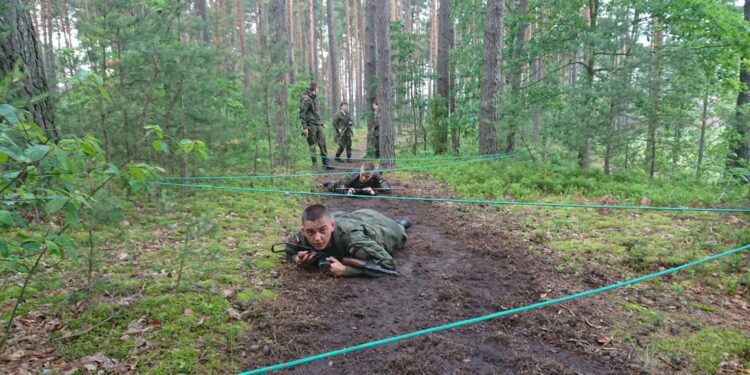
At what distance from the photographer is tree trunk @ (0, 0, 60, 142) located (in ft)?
16.0

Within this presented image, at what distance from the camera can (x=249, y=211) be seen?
6789mm

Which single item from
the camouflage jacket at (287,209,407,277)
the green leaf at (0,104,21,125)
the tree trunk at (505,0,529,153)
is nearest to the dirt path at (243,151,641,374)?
the camouflage jacket at (287,209,407,277)

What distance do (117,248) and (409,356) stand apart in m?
3.54

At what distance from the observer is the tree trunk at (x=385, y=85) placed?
36.9 feet

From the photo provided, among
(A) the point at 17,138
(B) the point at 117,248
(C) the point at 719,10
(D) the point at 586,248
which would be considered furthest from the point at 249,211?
(C) the point at 719,10

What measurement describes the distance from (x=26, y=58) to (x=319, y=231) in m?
4.66

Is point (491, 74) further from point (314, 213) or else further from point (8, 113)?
point (8, 113)

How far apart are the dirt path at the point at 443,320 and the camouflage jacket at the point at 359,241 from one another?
0.67ft

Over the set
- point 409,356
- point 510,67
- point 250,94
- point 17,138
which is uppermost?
point 510,67

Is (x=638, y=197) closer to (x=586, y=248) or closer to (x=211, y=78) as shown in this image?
(x=586, y=248)

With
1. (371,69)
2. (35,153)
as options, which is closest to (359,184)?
(35,153)

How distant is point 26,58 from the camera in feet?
16.9

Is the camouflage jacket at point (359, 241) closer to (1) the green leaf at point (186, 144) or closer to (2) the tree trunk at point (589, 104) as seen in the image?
(1) the green leaf at point (186, 144)

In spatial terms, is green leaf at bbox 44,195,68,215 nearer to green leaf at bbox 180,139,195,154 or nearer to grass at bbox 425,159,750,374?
green leaf at bbox 180,139,195,154
